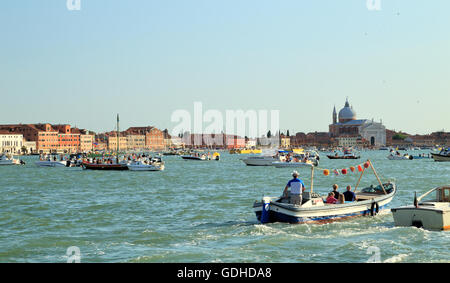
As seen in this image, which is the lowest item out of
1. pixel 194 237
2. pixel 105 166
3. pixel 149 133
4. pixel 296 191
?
pixel 194 237

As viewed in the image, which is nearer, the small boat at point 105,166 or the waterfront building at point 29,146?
the small boat at point 105,166

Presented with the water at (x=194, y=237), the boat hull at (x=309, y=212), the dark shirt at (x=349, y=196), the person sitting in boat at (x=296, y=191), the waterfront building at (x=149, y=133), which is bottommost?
the water at (x=194, y=237)

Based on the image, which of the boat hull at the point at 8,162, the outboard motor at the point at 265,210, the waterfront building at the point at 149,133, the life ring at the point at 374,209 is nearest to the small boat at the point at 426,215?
the life ring at the point at 374,209

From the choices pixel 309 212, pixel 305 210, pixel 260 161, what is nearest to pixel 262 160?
pixel 260 161

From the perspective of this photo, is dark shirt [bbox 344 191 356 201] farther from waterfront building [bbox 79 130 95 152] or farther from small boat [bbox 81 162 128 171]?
waterfront building [bbox 79 130 95 152]

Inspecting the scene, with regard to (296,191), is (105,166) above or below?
below

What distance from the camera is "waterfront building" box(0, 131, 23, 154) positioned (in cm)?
14875

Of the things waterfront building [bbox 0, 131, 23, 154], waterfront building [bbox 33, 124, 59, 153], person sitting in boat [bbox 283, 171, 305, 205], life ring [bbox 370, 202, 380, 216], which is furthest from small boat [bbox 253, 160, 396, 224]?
waterfront building [bbox 33, 124, 59, 153]

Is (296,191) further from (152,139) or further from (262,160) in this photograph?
(152,139)

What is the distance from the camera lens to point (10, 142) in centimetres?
14988

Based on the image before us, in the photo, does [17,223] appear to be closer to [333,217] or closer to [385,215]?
[333,217]

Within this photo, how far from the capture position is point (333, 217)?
16.3 m

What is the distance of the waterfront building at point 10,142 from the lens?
14875 cm

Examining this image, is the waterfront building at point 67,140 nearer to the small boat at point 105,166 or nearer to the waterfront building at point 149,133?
the waterfront building at point 149,133
